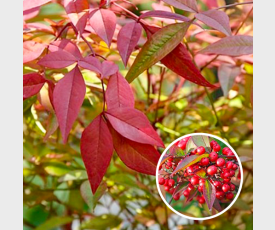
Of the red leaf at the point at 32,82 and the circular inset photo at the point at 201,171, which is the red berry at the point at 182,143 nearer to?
the circular inset photo at the point at 201,171

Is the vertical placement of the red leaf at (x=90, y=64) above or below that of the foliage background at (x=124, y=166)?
above

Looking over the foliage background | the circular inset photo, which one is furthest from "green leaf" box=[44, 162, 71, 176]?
the circular inset photo

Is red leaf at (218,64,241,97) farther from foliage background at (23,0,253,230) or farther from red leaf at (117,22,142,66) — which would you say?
red leaf at (117,22,142,66)

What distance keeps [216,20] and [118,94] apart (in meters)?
0.08

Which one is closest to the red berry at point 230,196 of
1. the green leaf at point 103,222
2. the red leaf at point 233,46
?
the red leaf at point 233,46

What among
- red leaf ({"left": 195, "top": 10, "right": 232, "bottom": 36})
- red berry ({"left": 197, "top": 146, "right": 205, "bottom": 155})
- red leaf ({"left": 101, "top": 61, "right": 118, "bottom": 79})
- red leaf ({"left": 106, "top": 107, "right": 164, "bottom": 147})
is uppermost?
red leaf ({"left": 195, "top": 10, "right": 232, "bottom": 36})

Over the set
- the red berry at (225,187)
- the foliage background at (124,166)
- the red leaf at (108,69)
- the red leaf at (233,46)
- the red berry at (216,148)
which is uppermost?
the red leaf at (108,69)

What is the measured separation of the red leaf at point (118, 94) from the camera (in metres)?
0.29

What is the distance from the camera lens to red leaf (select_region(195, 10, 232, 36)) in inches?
11.2

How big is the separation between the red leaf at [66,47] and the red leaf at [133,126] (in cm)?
5

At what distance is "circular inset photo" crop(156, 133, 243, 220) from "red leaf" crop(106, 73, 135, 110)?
6 centimetres

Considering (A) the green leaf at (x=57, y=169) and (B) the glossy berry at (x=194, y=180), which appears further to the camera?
(A) the green leaf at (x=57, y=169)

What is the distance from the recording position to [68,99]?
272 millimetres

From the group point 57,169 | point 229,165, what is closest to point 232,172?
point 229,165
